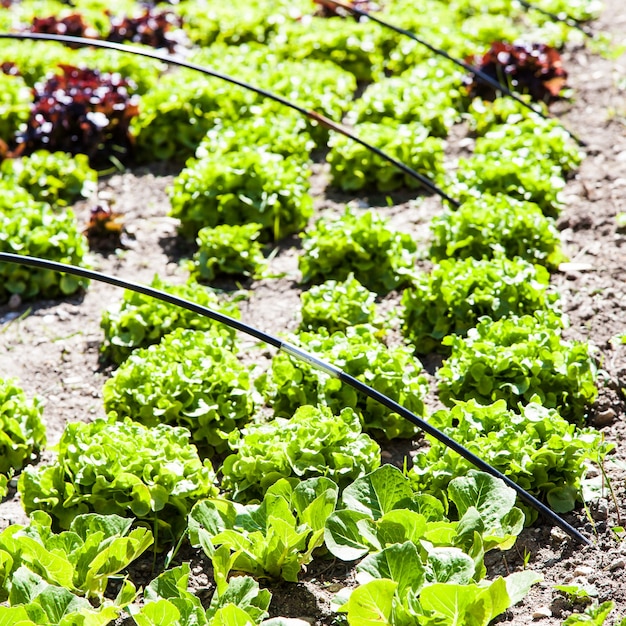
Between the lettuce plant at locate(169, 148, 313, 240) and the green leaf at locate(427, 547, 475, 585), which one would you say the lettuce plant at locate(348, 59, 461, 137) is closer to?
the lettuce plant at locate(169, 148, 313, 240)

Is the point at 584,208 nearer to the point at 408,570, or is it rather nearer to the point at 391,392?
the point at 391,392

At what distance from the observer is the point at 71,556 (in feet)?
9.65

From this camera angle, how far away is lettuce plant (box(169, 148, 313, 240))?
5.48 metres

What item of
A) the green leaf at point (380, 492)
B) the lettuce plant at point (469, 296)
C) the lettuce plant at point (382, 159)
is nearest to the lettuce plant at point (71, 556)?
the green leaf at point (380, 492)

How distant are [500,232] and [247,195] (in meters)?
1.70

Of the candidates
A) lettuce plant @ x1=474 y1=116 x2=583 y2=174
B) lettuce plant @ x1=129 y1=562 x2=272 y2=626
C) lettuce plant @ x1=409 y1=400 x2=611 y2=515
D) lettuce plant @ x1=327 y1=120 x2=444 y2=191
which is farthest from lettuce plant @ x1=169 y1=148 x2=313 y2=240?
lettuce plant @ x1=129 y1=562 x2=272 y2=626

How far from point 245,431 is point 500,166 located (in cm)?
272

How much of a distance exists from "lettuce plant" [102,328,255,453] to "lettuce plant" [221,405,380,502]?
0.38 m

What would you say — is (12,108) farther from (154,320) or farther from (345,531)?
(345,531)

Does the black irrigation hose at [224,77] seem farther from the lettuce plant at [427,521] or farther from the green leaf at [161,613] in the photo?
the green leaf at [161,613]

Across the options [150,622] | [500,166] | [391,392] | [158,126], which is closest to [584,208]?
[500,166]

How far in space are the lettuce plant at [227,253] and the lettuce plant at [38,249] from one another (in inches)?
29.6

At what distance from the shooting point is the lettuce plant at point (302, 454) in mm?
3334

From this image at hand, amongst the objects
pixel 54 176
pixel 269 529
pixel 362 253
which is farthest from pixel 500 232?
pixel 54 176
